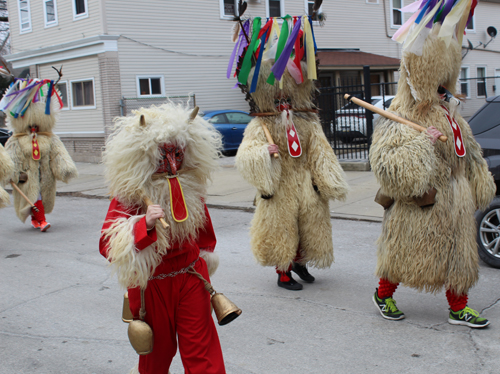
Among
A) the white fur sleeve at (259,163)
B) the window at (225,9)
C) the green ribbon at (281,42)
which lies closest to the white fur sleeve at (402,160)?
the white fur sleeve at (259,163)

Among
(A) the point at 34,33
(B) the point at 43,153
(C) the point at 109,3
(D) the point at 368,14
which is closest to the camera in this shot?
(B) the point at 43,153

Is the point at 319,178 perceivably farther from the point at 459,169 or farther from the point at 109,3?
the point at 109,3

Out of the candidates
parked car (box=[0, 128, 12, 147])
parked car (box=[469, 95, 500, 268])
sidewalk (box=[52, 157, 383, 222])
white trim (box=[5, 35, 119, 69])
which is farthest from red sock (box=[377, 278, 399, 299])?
parked car (box=[0, 128, 12, 147])

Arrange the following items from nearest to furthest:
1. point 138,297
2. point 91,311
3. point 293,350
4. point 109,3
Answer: point 138,297 → point 293,350 → point 91,311 → point 109,3

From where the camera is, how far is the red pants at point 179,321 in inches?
98.5

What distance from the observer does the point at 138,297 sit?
2.63 m

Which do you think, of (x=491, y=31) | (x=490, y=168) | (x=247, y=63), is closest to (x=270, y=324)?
(x=247, y=63)

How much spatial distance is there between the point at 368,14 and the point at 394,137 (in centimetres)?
2017

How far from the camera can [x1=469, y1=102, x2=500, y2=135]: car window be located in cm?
565

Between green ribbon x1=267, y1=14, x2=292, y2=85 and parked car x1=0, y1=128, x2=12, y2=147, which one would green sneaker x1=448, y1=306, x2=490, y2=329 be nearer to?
green ribbon x1=267, y1=14, x2=292, y2=85

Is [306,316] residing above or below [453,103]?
below

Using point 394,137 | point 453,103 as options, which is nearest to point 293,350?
point 394,137

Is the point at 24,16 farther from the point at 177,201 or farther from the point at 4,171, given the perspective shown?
the point at 177,201

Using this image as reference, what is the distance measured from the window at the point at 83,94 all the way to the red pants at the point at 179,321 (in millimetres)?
15679
